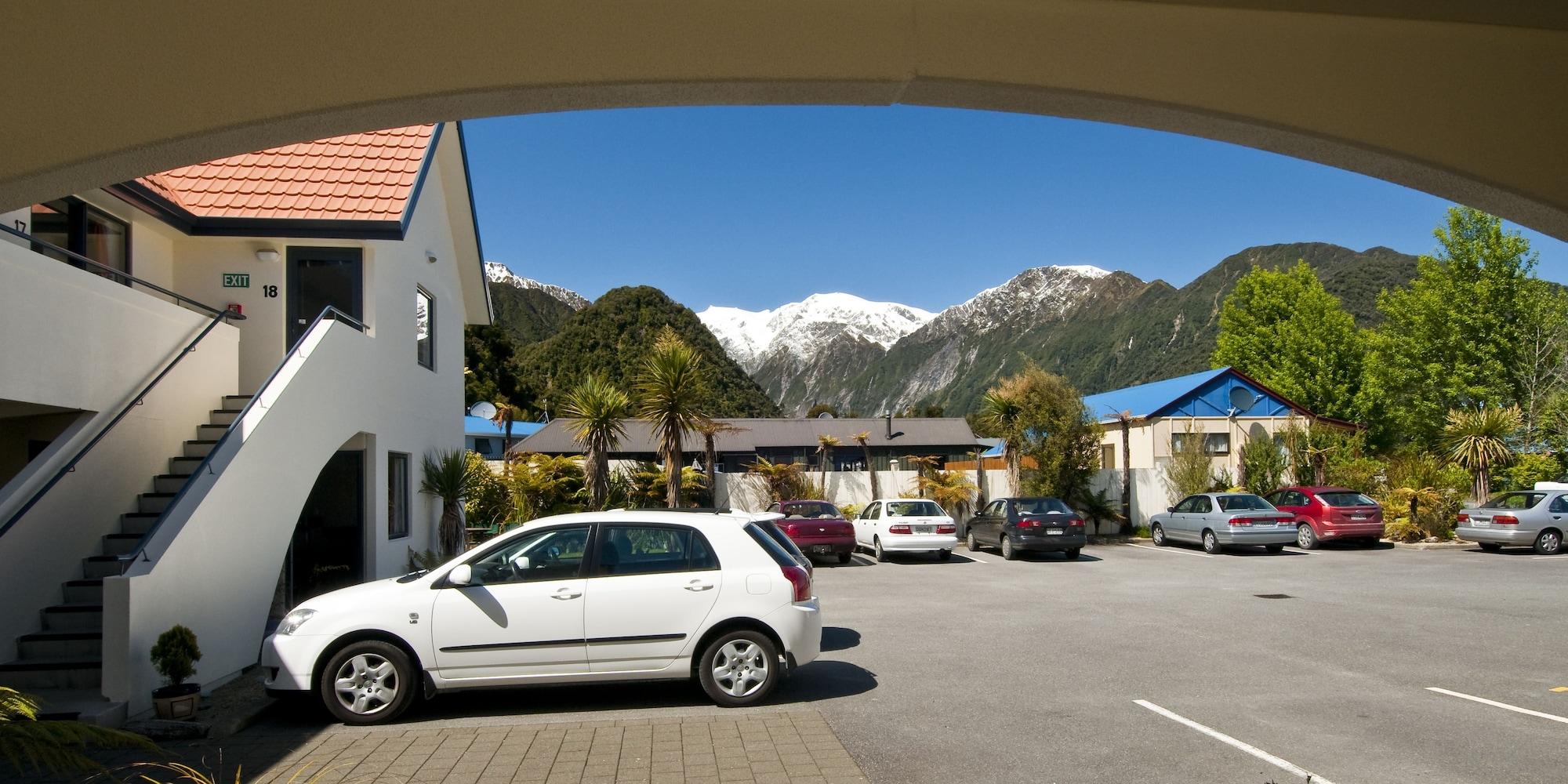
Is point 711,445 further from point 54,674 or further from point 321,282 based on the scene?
point 54,674

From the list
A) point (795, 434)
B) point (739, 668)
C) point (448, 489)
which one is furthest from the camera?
point (795, 434)

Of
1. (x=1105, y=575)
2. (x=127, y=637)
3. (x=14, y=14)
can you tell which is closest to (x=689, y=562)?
(x=127, y=637)

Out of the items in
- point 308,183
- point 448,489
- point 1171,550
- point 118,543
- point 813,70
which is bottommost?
point 1171,550

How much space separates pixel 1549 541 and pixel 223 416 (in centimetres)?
2609

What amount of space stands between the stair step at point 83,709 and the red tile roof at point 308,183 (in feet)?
25.0

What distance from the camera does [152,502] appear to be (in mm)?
10953

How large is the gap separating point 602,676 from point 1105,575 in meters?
13.1

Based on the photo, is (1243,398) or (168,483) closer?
(168,483)

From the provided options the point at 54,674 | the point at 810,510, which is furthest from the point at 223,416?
the point at 810,510

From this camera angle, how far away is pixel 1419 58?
3209 millimetres

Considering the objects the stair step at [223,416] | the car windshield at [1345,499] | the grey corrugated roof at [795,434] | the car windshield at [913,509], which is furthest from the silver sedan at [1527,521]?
the stair step at [223,416]

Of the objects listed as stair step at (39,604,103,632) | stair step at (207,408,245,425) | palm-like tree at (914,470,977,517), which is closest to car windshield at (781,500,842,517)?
palm-like tree at (914,470,977,517)

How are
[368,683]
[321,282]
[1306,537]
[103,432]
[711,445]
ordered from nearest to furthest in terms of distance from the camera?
1. [368,683]
2. [103,432]
3. [321,282]
4. [1306,537]
5. [711,445]

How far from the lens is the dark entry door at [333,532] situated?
14469mm
